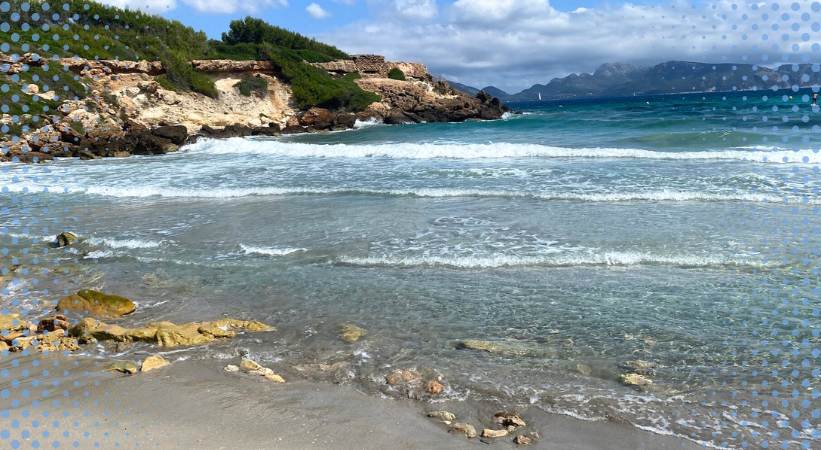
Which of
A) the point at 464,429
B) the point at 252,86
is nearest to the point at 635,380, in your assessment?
the point at 464,429

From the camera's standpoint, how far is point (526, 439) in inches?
148

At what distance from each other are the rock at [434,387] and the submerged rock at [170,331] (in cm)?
202

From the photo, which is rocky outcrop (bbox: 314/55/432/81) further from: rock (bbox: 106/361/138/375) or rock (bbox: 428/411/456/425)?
rock (bbox: 428/411/456/425)

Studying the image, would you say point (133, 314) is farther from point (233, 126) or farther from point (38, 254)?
point (233, 126)

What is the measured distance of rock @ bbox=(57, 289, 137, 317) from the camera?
6.33 m

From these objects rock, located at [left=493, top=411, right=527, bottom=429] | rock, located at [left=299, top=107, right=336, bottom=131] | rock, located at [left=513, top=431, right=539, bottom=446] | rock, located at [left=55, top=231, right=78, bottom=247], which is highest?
rock, located at [left=299, top=107, right=336, bottom=131]

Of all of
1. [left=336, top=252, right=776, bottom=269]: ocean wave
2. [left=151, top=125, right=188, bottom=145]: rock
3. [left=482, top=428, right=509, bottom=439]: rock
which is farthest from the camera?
[left=151, top=125, right=188, bottom=145]: rock

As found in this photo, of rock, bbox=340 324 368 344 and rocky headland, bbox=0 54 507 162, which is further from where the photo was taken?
rocky headland, bbox=0 54 507 162

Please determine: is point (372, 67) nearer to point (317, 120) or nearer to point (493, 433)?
point (317, 120)

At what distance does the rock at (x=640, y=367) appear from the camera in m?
4.62

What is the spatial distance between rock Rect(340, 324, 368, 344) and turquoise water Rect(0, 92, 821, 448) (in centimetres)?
9

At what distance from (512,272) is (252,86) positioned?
36.1m

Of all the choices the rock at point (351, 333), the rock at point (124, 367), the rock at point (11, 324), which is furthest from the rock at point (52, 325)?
the rock at point (351, 333)

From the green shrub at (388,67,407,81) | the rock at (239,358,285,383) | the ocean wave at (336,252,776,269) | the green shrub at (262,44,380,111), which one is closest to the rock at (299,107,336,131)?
the green shrub at (262,44,380,111)
